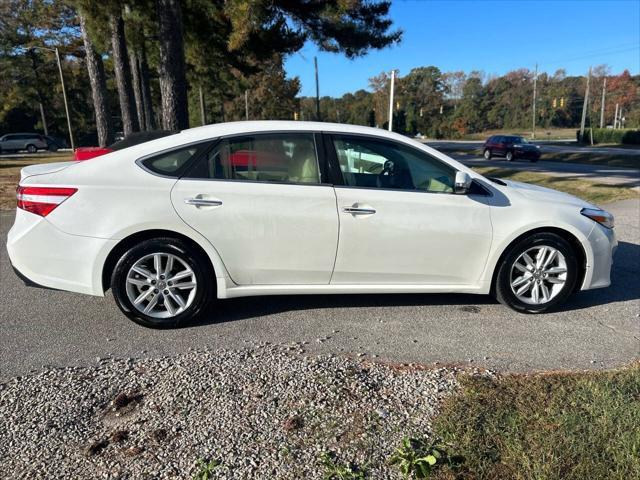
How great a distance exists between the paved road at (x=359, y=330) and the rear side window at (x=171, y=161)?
1.22 m

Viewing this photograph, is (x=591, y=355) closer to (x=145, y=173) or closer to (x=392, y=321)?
(x=392, y=321)

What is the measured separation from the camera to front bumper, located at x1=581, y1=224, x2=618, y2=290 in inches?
160

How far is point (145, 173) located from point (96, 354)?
136 centimetres

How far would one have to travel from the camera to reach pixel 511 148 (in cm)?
2789

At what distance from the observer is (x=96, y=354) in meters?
3.27


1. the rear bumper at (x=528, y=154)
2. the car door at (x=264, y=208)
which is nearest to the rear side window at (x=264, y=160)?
the car door at (x=264, y=208)

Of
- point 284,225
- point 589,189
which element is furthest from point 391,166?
point 589,189

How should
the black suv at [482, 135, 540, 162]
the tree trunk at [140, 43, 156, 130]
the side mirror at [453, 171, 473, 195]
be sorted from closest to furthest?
the side mirror at [453, 171, 473, 195] < the tree trunk at [140, 43, 156, 130] < the black suv at [482, 135, 540, 162]

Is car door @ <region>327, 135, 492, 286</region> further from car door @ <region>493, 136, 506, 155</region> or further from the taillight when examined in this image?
car door @ <region>493, 136, 506, 155</region>

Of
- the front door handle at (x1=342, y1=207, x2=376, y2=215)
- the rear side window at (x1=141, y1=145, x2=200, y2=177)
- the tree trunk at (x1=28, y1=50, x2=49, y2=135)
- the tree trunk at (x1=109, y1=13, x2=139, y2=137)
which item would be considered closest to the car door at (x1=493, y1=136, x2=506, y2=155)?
the tree trunk at (x1=109, y1=13, x2=139, y2=137)

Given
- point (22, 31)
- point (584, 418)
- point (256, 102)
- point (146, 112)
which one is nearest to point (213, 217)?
point (584, 418)

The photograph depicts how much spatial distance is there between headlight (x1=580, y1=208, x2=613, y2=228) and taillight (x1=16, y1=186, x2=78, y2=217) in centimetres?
416

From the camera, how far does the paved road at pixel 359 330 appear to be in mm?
3293

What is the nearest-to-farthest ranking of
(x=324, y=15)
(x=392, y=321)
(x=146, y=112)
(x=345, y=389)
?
(x=345, y=389) < (x=392, y=321) < (x=324, y=15) < (x=146, y=112)
